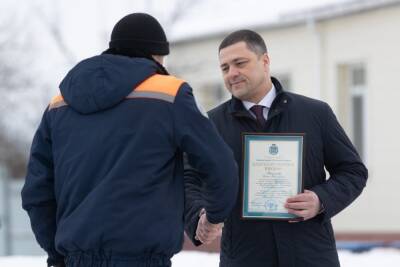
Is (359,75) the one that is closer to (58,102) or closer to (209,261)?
(209,261)

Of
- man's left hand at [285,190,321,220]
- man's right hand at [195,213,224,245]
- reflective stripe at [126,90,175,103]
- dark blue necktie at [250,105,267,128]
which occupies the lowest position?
man's right hand at [195,213,224,245]

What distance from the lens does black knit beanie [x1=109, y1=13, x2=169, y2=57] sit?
4609 millimetres

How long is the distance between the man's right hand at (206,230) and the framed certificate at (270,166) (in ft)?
0.97

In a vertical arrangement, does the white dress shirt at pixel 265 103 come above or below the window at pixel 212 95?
above

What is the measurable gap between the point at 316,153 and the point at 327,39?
14.8 m

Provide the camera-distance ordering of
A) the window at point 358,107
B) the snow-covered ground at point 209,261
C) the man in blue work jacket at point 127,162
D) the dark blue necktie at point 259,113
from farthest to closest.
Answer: the window at point 358,107
the snow-covered ground at point 209,261
the dark blue necktie at point 259,113
the man in blue work jacket at point 127,162

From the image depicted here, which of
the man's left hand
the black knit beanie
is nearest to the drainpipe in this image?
the man's left hand

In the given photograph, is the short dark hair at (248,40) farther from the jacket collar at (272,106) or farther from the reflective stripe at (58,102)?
the reflective stripe at (58,102)

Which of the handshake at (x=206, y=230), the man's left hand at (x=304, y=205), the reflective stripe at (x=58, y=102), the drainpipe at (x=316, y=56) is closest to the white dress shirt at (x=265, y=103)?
the man's left hand at (x=304, y=205)

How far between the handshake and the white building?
1272cm

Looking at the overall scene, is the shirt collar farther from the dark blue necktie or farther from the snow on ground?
the snow on ground

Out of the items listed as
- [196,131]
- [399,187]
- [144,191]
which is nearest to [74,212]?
[144,191]

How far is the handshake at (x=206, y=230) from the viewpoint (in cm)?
478

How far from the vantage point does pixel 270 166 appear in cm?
516
